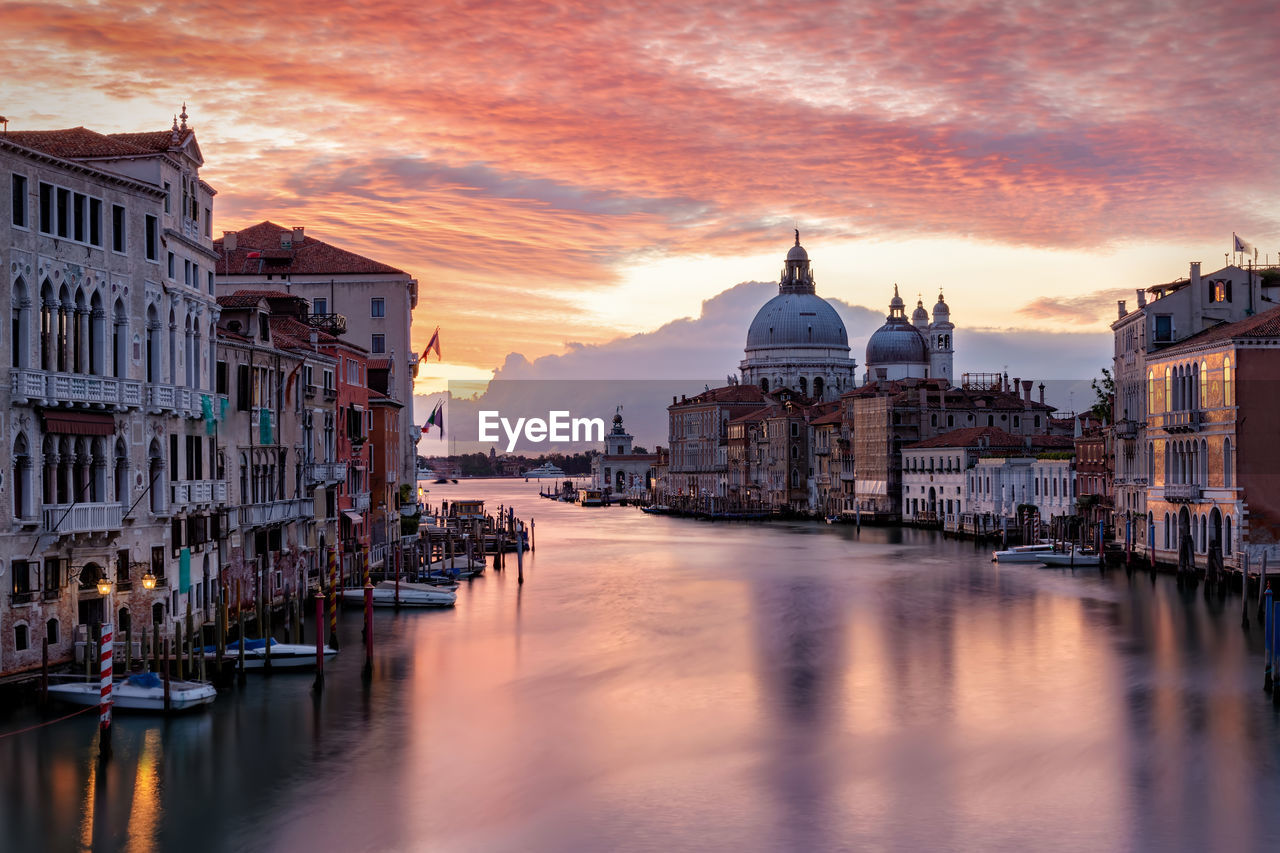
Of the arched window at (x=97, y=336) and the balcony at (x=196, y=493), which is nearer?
the arched window at (x=97, y=336)

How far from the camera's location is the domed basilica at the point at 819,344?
360 ft

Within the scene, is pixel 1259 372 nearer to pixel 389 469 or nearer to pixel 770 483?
pixel 389 469

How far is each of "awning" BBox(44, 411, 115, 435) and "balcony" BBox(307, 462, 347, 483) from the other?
10.8m

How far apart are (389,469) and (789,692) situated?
68.4ft

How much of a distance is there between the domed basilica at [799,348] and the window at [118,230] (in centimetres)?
9749

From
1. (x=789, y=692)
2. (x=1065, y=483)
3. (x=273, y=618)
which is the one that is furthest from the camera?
(x=1065, y=483)

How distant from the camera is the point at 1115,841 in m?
14.3

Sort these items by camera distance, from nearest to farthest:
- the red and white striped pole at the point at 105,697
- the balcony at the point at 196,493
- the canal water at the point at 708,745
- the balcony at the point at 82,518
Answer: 1. the canal water at the point at 708,745
2. the red and white striped pole at the point at 105,697
3. the balcony at the point at 82,518
4. the balcony at the point at 196,493

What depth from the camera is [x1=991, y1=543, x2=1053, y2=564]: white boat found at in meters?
47.1

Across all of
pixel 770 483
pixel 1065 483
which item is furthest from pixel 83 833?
pixel 770 483

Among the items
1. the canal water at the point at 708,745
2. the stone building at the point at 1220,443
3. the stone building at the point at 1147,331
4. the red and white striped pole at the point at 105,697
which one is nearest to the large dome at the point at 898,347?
the stone building at the point at 1147,331

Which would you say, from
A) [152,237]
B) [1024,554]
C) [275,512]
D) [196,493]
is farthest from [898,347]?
[152,237]

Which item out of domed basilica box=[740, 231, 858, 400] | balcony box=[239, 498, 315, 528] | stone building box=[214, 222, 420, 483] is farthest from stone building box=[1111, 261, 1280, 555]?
domed basilica box=[740, 231, 858, 400]

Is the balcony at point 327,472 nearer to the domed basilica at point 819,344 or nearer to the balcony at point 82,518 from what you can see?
the balcony at point 82,518
